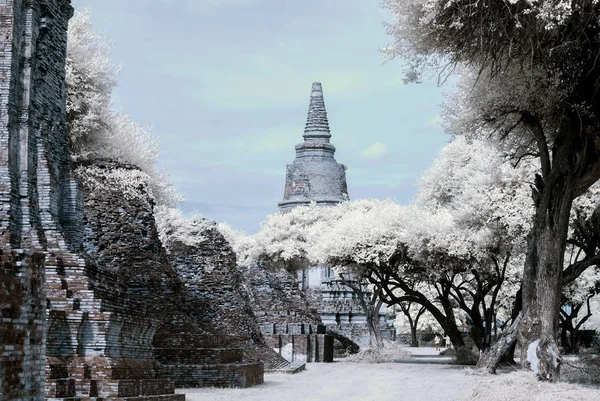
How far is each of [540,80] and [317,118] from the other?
189 ft

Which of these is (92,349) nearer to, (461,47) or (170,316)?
(170,316)

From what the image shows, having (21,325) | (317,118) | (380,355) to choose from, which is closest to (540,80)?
(21,325)

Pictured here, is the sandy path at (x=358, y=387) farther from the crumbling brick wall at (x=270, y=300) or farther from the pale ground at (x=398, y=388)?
the crumbling brick wall at (x=270, y=300)

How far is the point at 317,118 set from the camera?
73688 mm

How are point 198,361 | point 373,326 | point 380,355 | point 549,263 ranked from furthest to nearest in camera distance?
point 373,326
point 380,355
point 198,361
point 549,263

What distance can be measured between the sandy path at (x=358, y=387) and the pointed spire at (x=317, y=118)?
46057 millimetres

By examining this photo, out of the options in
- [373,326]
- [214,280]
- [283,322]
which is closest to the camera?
[214,280]

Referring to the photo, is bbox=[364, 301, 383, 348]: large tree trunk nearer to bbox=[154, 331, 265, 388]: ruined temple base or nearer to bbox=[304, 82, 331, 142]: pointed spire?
bbox=[154, 331, 265, 388]: ruined temple base

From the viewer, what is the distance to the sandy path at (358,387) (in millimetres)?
17844

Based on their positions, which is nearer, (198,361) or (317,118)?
(198,361)

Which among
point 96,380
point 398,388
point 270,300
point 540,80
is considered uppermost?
point 540,80

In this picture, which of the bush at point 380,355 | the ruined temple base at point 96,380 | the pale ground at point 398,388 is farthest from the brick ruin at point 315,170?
the ruined temple base at point 96,380

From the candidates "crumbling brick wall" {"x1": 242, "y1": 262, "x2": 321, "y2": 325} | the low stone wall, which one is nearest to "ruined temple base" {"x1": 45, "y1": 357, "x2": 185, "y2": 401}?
the low stone wall

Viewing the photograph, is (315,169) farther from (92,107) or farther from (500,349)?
(500,349)
